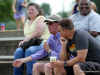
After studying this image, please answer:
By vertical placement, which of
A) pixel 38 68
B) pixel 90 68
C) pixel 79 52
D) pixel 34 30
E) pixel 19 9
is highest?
pixel 19 9

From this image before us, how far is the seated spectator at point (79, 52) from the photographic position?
264 cm

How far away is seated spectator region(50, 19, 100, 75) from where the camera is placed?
8.66 feet

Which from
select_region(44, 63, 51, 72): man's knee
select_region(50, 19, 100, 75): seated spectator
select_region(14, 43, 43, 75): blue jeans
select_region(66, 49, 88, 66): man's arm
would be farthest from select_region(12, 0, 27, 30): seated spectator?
select_region(66, 49, 88, 66): man's arm

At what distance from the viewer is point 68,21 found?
2793 mm

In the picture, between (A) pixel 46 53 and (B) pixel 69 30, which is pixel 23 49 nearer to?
→ (A) pixel 46 53

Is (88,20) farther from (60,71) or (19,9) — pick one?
(19,9)

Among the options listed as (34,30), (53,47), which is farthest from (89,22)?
(34,30)

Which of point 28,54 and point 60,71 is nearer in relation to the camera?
point 60,71

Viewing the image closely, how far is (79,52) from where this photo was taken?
2.66 metres

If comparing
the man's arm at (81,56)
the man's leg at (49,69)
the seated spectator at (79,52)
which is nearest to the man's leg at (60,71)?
the seated spectator at (79,52)

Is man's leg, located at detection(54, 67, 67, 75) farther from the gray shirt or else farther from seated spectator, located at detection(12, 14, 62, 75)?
the gray shirt

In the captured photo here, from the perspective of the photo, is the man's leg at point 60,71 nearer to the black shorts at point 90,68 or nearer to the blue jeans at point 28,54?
the black shorts at point 90,68

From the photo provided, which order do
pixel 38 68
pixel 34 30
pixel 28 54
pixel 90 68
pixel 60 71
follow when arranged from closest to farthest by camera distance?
pixel 90 68, pixel 60 71, pixel 38 68, pixel 28 54, pixel 34 30

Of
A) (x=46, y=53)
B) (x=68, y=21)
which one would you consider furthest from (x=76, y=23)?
(x=68, y=21)
